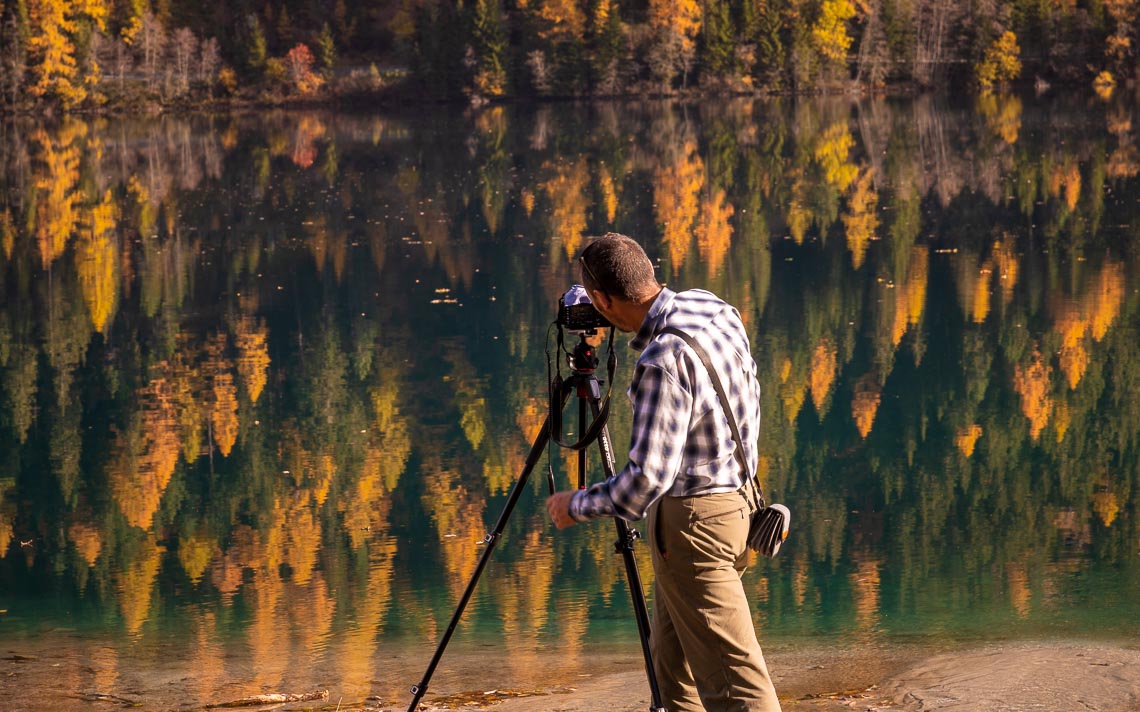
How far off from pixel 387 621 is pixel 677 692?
369cm

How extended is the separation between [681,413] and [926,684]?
294 cm

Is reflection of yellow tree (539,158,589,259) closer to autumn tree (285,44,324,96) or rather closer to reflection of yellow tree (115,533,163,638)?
reflection of yellow tree (115,533,163,638)

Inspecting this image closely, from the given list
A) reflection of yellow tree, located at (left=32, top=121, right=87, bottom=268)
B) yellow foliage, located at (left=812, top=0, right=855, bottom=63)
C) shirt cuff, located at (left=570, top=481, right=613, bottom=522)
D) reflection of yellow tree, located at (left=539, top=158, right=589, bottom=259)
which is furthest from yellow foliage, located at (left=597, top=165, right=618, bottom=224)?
yellow foliage, located at (left=812, top=0, right=855, bottom=63)

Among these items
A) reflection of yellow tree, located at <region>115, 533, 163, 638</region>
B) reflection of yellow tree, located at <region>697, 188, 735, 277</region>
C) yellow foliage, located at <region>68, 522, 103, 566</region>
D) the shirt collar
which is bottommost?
A: reflection of yellow tree, located at <region>115, 533, 163, 638</region>

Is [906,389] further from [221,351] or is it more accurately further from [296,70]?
[296,70]

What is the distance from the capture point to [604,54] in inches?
3071

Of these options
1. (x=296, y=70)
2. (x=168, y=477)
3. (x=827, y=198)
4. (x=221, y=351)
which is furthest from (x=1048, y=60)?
(x=168, y=477)

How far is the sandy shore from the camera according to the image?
6207mm

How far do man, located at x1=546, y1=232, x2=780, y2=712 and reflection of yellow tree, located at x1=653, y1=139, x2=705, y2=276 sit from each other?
16729 millimetres

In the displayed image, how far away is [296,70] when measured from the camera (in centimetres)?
8075

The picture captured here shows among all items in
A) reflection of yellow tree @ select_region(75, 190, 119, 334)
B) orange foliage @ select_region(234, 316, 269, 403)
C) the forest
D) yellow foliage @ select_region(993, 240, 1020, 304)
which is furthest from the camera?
the forest

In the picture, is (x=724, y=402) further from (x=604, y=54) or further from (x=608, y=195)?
(x=604, y=54)

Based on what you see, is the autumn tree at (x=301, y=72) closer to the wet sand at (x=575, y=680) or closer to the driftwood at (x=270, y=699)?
the wet sand at (x=575, y=680)

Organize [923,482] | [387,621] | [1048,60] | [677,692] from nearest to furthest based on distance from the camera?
[677,692]
[387,621]
[923,482]
[1048,60]
